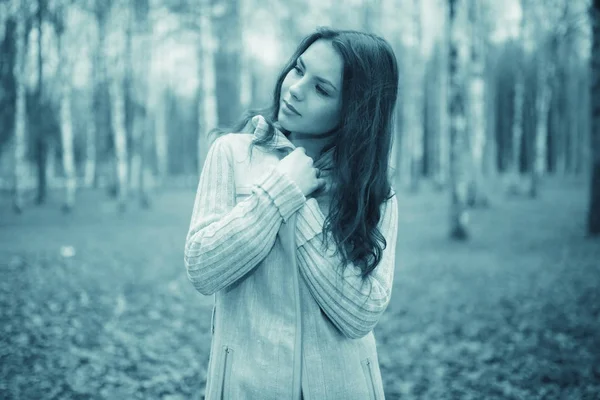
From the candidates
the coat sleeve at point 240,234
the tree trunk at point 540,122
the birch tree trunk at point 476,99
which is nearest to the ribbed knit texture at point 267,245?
the coat sleeve at point 240,234

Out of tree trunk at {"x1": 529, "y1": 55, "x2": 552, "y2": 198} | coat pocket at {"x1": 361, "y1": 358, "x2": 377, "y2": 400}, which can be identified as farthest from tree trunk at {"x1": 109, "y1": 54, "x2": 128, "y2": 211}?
coat pocket at {"x1": 361, "y1": 358, "x2": 377, "y2": 400}

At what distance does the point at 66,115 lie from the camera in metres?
20.0

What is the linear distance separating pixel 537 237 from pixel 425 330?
746cm

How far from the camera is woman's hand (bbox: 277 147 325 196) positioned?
1.45 m

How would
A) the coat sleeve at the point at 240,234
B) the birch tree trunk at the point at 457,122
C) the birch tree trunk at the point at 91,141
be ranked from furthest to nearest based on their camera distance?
the birch tree trunk at the point at 91,141
the birch tree trunk at the point at 457,122
the coat sleeve at the point at 240,234

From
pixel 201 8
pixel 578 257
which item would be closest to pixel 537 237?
pixel 578 257

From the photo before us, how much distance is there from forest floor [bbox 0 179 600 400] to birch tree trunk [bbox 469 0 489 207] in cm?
417

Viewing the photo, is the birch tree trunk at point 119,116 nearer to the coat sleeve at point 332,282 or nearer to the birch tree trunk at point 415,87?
the birch tree trunk at point 415,87

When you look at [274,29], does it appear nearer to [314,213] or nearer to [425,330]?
[425,330]

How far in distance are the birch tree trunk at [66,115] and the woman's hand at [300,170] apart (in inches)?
744

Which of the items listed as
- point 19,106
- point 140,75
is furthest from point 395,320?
point 140,75

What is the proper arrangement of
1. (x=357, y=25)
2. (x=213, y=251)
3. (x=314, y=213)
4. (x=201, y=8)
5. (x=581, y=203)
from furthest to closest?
(x=357, y=25), (x=581, y=203), (x=201, y=8), (x=314, y=213), (x=213, y=251)

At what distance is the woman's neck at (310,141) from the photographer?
5.53 feet

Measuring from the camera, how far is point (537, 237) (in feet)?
39.9
